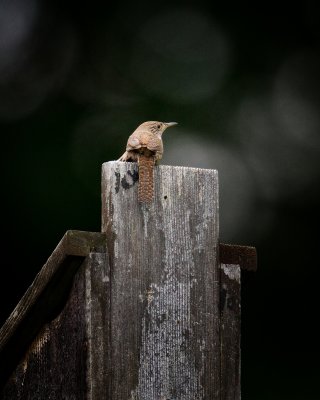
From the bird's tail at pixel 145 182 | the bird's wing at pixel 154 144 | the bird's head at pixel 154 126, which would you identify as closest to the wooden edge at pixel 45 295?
the bird's tail at pixel 145 182

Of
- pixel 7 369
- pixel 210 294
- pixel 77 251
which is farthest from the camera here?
pixel 7 369

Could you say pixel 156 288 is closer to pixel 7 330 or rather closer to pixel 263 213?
pixel 7 330

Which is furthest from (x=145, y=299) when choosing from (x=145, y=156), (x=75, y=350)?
(x=145, y=156)

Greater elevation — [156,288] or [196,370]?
[156,288]

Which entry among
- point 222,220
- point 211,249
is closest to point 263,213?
point 222,220

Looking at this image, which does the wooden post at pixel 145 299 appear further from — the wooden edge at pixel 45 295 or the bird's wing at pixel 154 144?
the bird's wing at pixel 154 144

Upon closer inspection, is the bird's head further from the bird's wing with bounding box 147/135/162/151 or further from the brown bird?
the bird's wing with bounding box 147/135/162/151
